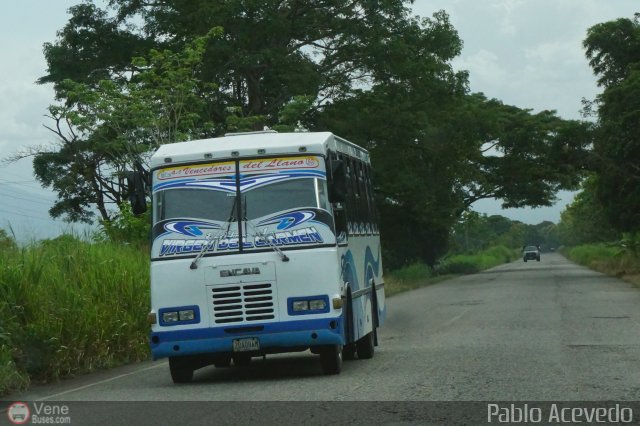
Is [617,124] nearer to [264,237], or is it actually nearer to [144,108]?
[144,108]

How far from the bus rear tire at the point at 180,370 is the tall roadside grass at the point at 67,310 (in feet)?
6.08

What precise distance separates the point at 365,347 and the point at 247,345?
3.27 meters

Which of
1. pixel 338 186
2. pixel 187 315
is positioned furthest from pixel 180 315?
pixel 338 186

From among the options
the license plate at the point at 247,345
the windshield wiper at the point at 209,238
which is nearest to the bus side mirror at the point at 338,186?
the windshield wiper at the point at 209,238

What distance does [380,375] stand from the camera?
12805 millimetres

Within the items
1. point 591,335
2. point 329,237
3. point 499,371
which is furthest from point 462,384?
point 591,335

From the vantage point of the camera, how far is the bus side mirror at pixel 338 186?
13.1 metres

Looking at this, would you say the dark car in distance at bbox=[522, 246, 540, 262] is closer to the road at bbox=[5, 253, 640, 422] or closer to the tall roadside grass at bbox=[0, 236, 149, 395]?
the road at bbox=[5, 253, 640, 422]

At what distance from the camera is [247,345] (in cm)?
1255

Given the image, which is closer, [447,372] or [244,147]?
[447,372]

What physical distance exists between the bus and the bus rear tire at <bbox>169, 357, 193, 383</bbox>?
0.01 m

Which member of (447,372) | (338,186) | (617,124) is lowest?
(447,372)

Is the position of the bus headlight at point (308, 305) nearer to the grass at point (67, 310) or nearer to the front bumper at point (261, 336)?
the front bumper at point (261, 336)

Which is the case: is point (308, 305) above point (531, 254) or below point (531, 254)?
below
